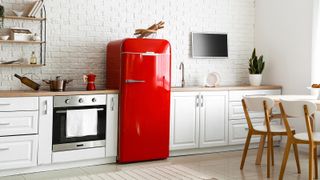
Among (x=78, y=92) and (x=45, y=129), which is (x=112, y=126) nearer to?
(x=78, y=92)

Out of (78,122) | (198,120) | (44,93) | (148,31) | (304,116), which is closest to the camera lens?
(304,116)

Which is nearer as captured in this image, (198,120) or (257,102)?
(257,102)

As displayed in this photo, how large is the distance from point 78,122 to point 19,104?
695mm

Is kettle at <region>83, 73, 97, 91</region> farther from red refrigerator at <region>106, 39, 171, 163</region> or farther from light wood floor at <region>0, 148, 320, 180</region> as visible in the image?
light wood floor at <region>0, 148, 320, 180</region>

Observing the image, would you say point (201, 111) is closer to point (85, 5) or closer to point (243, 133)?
point (243, 133)

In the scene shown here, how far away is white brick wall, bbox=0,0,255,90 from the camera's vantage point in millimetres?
5188

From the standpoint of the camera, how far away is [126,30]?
5.69 metres

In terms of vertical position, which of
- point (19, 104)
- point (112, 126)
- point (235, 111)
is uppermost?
point (19, 104)

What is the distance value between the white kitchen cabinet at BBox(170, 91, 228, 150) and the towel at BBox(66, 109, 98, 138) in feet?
3.58

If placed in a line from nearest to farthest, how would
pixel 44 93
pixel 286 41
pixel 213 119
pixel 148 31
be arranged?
pixel 44 93 → pixel 148 31 → pixel 213 119 → pixel 286 41

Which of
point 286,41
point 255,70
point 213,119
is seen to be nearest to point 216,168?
point 213,119

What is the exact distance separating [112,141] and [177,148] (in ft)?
3.18

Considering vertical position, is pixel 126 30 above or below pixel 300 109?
above

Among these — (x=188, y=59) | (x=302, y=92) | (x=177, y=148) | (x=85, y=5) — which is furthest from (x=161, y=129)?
(x=302, y=92)
